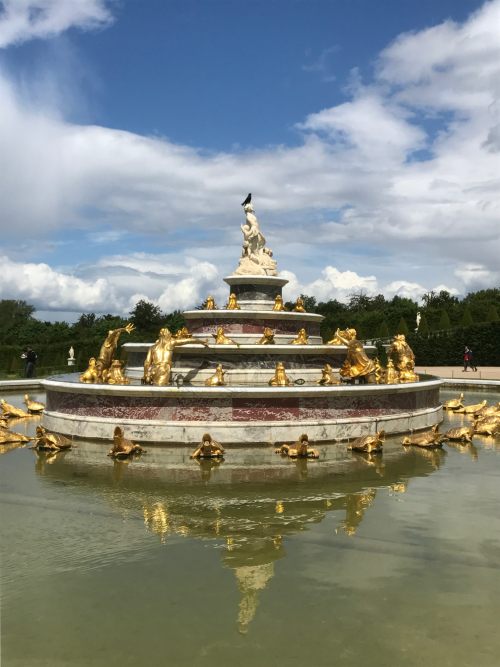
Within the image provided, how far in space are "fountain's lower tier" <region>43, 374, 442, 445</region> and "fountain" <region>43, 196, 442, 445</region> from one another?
0.02 m

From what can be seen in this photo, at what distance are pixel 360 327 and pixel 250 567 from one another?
62132 millimetres

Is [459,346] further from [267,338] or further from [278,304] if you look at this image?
[267,338]

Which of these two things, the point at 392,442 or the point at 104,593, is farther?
the point at 392,442

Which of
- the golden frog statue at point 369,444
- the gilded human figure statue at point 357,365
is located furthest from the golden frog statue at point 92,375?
the golden frog statue at point 369,444

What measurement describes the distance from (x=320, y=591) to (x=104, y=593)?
2.17 metres

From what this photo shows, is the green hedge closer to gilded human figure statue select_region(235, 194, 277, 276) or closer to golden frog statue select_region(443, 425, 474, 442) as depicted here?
gilded human figure statue select_region(235, 194, 277, 276)

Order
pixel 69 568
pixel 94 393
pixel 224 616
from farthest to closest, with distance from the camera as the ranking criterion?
pixel 94 393 → pixel 69 568 → pixel 224 616

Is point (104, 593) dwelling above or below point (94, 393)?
below

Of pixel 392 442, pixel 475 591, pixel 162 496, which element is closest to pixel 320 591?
pixel 475 591

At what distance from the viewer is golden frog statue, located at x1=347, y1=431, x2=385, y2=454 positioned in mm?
13406

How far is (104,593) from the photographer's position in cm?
621

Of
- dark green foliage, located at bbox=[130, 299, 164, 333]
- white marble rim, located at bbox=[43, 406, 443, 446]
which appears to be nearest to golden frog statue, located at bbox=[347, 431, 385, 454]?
white marble rim, located at bbox=[43, 406, 443, 446]

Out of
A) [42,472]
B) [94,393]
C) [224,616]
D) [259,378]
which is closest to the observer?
[224,616]

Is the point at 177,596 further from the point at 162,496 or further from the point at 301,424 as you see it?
the point at 301,424
